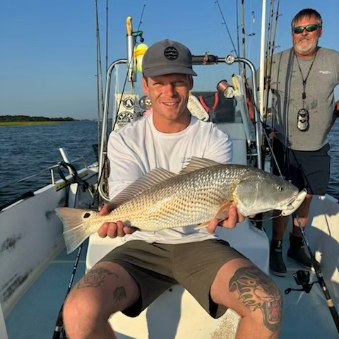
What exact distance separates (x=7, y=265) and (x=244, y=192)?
102 inches

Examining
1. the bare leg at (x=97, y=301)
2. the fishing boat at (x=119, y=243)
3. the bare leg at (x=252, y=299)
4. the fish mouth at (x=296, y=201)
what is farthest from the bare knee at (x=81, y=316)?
the fish mouth at (x=296, y=201)

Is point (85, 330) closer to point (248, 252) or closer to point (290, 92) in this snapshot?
point (248, 252)

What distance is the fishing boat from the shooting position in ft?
9.13

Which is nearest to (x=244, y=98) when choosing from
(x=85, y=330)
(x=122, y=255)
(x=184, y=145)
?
(x=184, y=145)

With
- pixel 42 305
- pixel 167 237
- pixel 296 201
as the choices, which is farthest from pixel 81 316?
pixel 42 305

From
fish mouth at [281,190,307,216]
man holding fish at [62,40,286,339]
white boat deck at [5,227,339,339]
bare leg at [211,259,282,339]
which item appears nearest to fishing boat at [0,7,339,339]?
white boat deck at [5,227,339,339]

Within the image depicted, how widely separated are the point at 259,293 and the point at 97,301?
897 mm

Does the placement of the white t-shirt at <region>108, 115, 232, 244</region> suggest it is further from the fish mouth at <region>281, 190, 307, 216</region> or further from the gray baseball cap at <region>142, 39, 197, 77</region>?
the fish mouth at <region>281, 190, 307, 216</region>

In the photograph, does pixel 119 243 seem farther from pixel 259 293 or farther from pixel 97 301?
pixel 259 293

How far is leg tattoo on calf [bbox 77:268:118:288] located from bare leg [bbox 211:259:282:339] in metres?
0.68

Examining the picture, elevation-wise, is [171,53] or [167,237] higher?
[171,53]

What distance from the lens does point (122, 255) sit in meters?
2.67

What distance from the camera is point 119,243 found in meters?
3.21

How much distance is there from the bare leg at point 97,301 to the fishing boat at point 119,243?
0.36m
